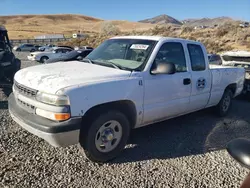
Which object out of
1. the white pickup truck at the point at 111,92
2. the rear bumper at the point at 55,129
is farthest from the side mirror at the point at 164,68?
the rear bumper at the point at 55,129

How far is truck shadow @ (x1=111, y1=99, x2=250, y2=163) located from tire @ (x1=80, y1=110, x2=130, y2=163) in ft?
0.70

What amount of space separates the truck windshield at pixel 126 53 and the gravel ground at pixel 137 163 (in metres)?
1.37

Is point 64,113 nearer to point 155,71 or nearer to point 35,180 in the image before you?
point 35,180

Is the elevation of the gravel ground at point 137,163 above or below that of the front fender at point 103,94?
below

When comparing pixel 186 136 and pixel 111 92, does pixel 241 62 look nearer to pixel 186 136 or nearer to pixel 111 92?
pixel 186 136

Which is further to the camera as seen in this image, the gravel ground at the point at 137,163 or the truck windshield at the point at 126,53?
the truck windshield at the point at 126,53

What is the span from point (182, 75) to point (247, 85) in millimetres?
3875

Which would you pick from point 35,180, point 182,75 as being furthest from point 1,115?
point 182,75

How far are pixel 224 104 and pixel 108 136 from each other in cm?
355

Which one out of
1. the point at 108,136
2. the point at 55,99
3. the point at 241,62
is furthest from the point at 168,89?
the point at 241,62

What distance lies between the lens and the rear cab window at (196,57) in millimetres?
4759

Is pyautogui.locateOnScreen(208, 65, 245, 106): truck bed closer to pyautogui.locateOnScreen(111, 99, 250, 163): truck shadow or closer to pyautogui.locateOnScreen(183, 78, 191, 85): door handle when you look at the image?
pyautogui.locateOnScreen(111, 99, 250, 163): truck shadow

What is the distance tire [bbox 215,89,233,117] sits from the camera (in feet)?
19.2

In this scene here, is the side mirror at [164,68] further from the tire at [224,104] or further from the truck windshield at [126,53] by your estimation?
the tire at [224,104]
